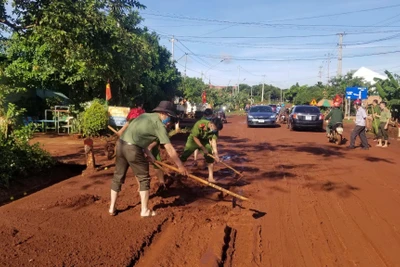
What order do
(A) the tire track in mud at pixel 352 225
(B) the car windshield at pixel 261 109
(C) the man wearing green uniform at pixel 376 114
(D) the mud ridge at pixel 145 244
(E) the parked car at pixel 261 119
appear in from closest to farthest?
1. (D) the mud ridge at pixel 145 244
2. (A) the tire track in mud at pixel 352 225
3. (C) the man wearing green uniform at pixel 376 114
4. (E) the parked car at pixel 261 119
5. (B) the car windshield at pixel 261 109

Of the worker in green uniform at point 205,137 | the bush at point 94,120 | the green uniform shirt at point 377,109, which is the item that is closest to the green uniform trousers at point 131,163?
the worker in green uniform at point 205,137

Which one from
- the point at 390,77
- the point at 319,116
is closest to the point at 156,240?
the point at 319,116

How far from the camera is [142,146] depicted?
549 cm

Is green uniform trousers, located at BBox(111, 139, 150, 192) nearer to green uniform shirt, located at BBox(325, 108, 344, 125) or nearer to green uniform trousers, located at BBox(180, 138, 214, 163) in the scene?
green uniform trousers, located at BBox(180, 138, 214, 163)

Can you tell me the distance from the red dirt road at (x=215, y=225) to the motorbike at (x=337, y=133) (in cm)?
645

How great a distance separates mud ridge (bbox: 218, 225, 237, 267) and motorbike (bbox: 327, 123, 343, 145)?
11057 millimetres

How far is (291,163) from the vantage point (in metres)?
10.6

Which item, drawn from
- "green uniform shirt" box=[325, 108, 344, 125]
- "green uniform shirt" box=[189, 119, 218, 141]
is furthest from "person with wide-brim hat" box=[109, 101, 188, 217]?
"green uniform shirt" box=[325, 108, 344, 125]

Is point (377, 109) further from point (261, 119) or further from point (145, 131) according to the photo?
point (145, 131)

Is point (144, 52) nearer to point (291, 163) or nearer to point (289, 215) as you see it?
point (291, 163)

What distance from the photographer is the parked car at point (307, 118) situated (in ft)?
71.1

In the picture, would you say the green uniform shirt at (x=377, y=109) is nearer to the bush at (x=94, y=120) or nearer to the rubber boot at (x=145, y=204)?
the bush at (x=94, y=120)

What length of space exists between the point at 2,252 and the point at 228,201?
3.65m

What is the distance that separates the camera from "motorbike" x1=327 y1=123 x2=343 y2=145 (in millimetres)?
15174
